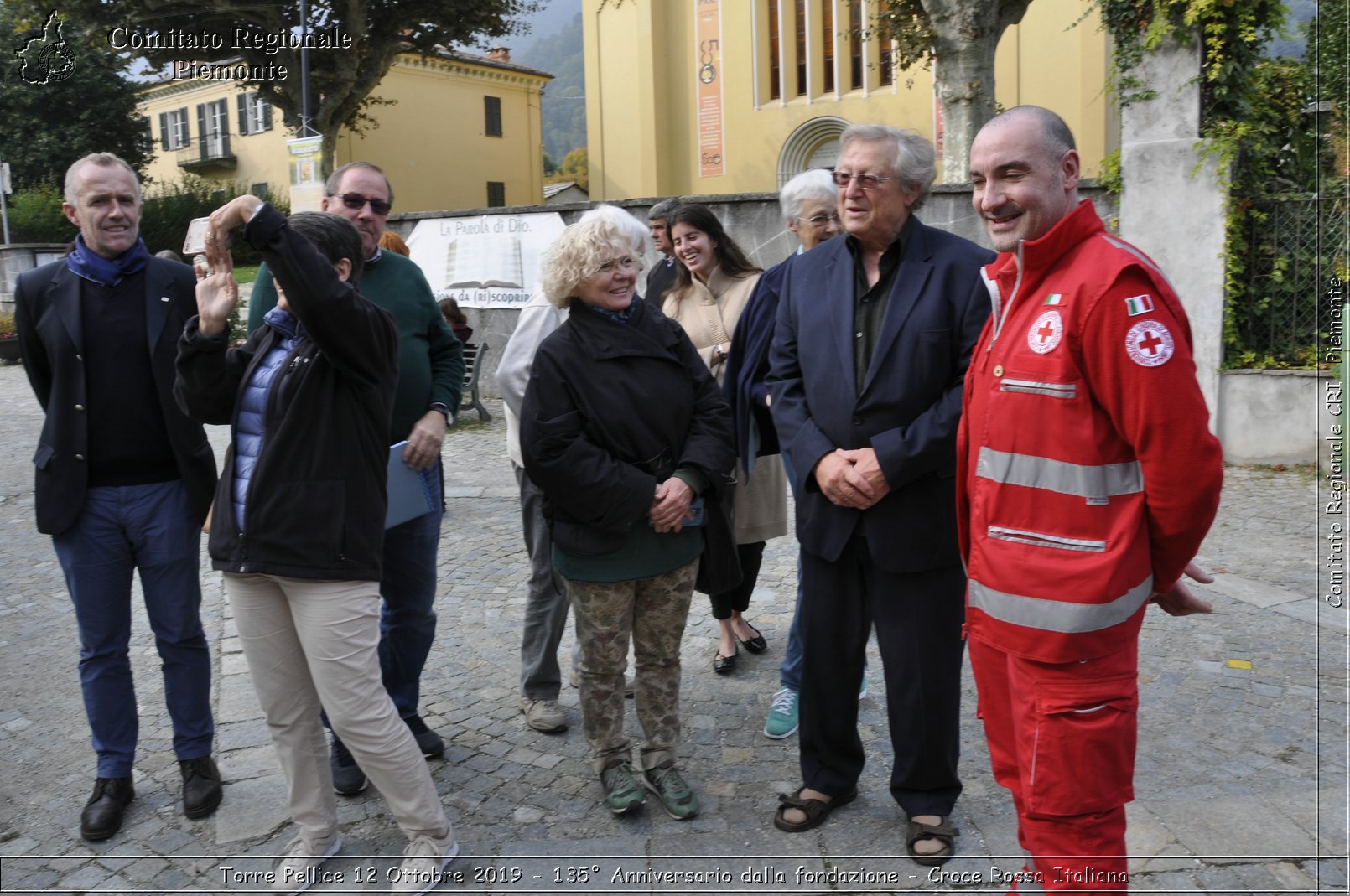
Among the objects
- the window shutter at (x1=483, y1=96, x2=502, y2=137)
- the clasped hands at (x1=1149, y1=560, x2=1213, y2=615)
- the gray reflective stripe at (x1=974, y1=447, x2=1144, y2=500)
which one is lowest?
the clasped hands at (x1=1149, y1=560, x2=1213, y2=615)

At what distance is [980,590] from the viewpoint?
2619 millimetres

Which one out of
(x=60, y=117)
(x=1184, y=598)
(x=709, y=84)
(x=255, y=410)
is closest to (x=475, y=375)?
(x=255, y=410)

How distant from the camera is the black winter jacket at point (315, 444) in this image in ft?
9.69

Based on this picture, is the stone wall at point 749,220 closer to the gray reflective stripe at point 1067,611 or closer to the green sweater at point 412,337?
the green sweater at point 412,337

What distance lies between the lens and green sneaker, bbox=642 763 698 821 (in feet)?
11.6

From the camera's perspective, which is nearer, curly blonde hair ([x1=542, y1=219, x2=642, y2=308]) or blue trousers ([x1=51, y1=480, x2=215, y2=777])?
curly blonde hair ([x1=542, y1=219, x2=642, y2=308])

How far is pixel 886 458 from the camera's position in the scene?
3.12 metres

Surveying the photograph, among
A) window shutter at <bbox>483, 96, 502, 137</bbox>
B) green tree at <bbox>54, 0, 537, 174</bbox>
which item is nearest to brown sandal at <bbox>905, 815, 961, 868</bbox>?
green tree at <bbox>54, 0, 537, 174</bbox>

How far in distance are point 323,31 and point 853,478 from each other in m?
26.0

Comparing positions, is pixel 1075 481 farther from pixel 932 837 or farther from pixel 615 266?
pixel 615 266

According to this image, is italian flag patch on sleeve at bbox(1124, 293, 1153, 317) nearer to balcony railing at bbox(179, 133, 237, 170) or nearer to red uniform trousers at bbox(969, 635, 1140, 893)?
red uniform trousers at bbox(969, 635, 1140, 893)

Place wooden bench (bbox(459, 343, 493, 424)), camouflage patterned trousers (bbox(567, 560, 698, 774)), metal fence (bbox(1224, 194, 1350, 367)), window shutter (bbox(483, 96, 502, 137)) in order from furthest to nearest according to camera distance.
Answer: window shutter (bbox(483, 96, 502, 137)), wooden bench (bbox(459, 343, 493, 424)), metal fence (bbox(1224, 194, 1350, 367)), camouflage patterned trousers (bbox(567, 560, 698, 774))

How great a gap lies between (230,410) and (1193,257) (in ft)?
27.5

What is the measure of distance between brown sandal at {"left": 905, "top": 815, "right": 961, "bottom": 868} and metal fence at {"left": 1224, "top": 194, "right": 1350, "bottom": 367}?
7156mm
